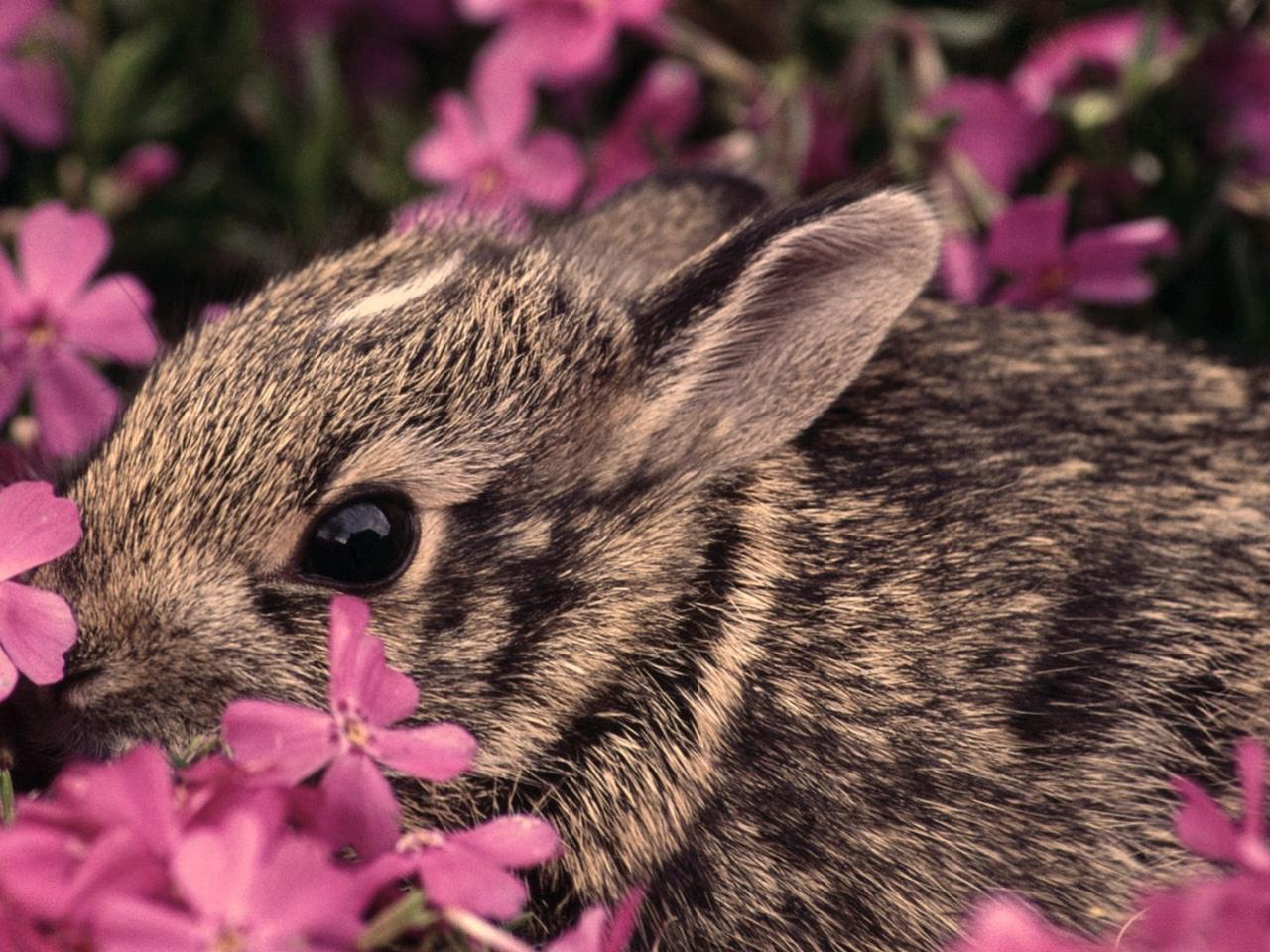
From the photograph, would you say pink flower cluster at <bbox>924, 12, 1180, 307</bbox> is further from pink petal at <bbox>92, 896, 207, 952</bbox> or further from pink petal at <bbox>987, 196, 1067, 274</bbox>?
pink petal at <bbox>92, 896, 207, 952</bbox>

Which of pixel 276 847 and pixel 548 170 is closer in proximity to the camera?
pixel 276 847

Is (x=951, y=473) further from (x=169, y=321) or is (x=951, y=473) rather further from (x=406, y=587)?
(x=169, y=321)

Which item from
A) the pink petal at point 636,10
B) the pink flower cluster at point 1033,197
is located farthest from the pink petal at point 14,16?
the pink flower cluster at point 1033,197

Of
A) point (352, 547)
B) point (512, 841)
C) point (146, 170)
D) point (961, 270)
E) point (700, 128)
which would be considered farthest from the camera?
point (700, 128)

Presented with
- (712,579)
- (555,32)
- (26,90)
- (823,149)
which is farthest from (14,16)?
(712,579)

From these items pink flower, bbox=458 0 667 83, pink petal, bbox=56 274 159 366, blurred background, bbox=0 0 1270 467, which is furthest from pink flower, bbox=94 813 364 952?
pink flower, bbox=458 0 667 83

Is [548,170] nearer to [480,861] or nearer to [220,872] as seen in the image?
[480,861]

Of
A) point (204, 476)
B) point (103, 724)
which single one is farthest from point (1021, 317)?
point (103, 724)
